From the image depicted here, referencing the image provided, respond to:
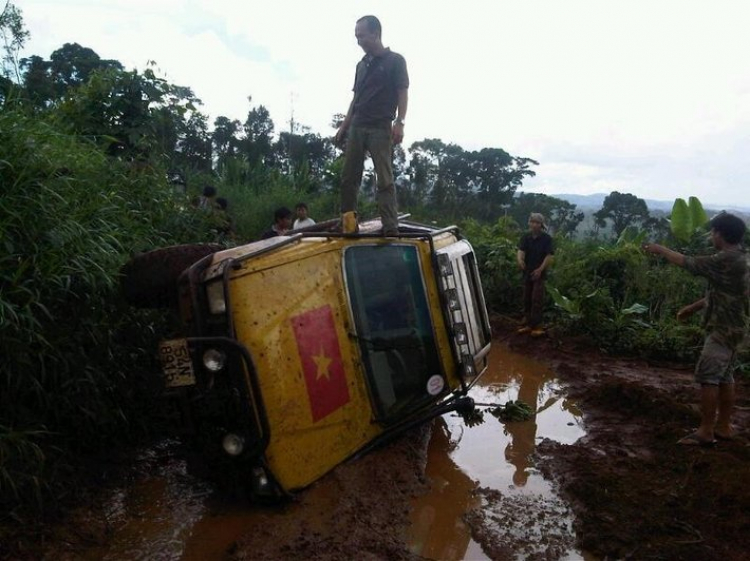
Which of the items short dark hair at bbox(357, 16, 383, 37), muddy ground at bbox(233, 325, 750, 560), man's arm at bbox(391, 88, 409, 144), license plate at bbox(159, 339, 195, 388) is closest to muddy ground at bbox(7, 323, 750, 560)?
muddy ground at bbox(233, 325, 750, 560)

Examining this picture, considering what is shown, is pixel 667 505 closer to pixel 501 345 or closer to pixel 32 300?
pixel 32 300

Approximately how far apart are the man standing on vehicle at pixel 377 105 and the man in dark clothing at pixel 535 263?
413cm

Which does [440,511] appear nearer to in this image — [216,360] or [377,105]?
[216,360]

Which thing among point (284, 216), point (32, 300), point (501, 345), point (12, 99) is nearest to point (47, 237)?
point (32, 300)

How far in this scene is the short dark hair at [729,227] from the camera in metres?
4.21

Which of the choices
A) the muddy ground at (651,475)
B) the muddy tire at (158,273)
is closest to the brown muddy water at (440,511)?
the muddy ground at (651,475)

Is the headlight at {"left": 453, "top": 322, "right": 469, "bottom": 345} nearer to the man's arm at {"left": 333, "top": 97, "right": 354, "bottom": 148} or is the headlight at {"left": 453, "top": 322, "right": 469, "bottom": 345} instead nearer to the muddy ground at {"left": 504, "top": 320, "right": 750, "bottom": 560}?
the muddy ground at {"left": 504, "top": 320, "right": 750, "bottom": 560}

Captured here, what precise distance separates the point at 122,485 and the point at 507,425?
3.30 meters

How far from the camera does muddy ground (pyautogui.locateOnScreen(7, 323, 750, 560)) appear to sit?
3031 mm

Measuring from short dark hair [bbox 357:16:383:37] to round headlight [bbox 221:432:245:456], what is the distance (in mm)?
3404

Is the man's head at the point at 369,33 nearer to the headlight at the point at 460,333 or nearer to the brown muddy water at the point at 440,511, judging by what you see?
the headlight at the point at 460,333

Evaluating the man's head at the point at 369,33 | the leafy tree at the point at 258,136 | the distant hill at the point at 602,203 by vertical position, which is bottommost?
the distant hill at the point at 602,203

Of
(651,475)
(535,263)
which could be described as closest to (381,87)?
(651,475)

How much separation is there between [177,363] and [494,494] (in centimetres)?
229
